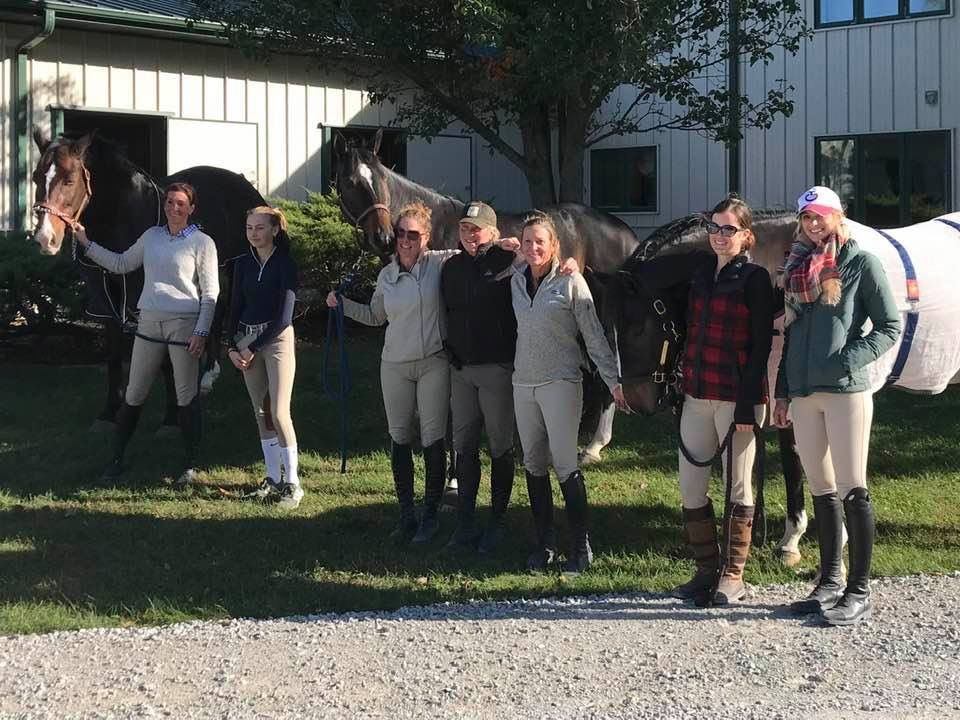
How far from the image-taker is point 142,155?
51.3ft

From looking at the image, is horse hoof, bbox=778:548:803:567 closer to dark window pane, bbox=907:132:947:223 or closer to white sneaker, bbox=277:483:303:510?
white sneaker, bbox=277:483:303:510

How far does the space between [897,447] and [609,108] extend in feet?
33.2

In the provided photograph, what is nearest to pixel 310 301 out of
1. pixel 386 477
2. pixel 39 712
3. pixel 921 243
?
pixel 386 477

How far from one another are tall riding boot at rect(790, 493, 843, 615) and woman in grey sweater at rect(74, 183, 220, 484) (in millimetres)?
4119

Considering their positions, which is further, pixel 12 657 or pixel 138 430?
pixel 138 430

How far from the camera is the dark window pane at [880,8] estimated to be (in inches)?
620

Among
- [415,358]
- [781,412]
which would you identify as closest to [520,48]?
[415,358]

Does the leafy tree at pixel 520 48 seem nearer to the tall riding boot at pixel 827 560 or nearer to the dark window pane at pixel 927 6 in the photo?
the dark window pane at pixel 927 6

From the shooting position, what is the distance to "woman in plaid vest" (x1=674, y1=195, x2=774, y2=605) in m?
5.37

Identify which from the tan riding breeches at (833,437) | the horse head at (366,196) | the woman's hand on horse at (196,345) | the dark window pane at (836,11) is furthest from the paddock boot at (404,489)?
the dark window pane at (836,11)

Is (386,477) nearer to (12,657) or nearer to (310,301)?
(12,657)

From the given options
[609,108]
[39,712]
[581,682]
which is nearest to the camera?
[39,712]

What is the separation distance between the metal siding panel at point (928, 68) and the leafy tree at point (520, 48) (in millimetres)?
3557

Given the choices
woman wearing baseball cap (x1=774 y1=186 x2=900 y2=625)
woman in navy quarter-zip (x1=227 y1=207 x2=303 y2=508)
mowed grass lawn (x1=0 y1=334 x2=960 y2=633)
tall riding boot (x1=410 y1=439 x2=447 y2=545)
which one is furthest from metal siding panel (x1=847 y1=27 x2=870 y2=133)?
woman wearing baseball cap (x1=774 y1=186 x2=900 y2=625)
